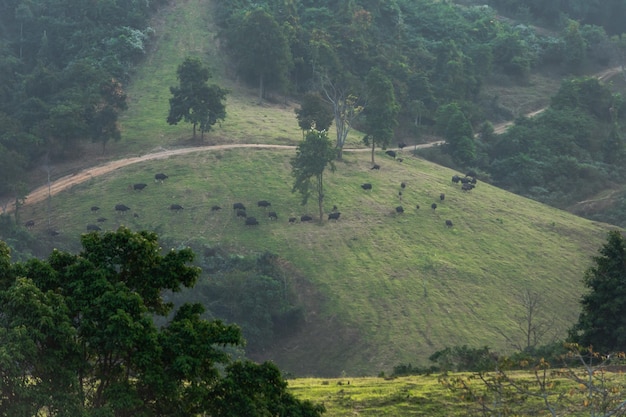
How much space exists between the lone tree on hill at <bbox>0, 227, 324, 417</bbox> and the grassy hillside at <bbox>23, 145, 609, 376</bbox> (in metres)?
45.8

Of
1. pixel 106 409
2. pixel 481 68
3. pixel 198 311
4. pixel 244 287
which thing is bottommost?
pixel 244 287

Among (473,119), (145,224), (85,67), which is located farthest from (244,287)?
(473,119)

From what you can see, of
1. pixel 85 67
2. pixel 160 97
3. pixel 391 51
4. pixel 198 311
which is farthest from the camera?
pixel 391 51

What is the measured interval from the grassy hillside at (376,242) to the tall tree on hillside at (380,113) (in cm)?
406

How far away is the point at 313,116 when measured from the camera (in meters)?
115

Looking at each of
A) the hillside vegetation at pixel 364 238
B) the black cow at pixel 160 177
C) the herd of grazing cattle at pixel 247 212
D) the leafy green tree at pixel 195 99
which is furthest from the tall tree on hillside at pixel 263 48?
the black cow at pixel 160 177

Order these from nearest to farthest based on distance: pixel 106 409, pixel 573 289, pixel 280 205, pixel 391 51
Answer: pixel 106 409
pixel 573 289
pixel 280 205
pixel 391 51

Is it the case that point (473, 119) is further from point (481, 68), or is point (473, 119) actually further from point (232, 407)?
point (232, 407)

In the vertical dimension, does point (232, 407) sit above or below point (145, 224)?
above

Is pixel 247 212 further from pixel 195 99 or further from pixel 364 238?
pixel 195 99

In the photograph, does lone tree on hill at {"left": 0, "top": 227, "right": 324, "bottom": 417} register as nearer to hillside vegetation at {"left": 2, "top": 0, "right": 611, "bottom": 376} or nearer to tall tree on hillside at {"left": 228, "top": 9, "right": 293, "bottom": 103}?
hillside vegetation at {"left": 2, "top": 0, "right": 611, "bottom": 376}

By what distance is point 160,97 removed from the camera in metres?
Result: 128

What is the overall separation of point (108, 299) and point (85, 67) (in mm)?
98438

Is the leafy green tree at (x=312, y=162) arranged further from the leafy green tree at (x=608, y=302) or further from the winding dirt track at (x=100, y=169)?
the leafy green tree at (x=608, y=302)
